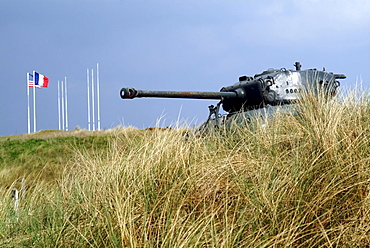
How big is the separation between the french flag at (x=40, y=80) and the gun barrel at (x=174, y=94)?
22440 millimetres

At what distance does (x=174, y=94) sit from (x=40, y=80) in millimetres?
23704

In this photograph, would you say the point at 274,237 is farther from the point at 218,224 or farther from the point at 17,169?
the point at 17,169

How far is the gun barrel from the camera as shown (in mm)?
7512

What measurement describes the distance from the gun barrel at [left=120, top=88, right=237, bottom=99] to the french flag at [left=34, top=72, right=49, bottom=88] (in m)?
22.4

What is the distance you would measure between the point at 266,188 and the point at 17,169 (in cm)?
866

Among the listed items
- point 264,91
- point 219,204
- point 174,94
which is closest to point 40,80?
point 264,91

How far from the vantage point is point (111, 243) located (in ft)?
11.1

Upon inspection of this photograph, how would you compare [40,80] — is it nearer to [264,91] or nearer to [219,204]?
[264,91]

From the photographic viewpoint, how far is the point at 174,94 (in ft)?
27.8

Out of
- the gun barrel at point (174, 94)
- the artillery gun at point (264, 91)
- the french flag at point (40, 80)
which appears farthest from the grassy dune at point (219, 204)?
the french flag at point (40, 80)

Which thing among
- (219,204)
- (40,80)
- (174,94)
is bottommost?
(219,204)

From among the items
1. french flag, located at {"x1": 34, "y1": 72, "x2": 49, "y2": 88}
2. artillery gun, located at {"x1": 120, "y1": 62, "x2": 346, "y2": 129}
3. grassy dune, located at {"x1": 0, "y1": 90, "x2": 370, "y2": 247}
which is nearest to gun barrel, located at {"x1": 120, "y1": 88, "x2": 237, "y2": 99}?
artillery gun, located at {"x1": 120, "y1": 62, "x2": 346, "y2": 129}

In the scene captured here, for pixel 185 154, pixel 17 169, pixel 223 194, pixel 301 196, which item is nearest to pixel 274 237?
pixel 301 196

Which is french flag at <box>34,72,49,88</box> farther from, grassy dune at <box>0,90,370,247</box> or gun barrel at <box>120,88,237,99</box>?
grassy dune at <box>0,90,370,247</box>
